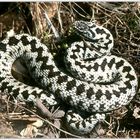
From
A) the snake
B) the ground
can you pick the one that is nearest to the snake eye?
the snake

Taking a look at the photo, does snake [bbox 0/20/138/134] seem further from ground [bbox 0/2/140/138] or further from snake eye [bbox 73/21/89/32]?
ground [bbox 0/2/140/138]

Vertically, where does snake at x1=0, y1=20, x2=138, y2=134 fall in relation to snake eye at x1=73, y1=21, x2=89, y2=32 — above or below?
below

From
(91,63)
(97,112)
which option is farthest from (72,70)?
(97,112)

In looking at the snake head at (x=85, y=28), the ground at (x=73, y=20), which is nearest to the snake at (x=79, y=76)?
the snake head at (x=85, y=28)

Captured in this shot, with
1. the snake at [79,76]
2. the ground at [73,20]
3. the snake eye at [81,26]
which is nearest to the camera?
the snake at [79,76]

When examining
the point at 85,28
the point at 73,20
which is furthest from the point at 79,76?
the point at 73,20

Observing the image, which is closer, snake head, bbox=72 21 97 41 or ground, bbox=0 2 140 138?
ground, bbox=0 2 140 138

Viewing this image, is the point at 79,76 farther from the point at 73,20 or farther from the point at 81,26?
the point at 73,20

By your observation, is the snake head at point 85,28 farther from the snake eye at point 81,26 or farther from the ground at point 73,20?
the ground at point 73,20
